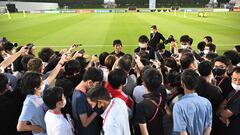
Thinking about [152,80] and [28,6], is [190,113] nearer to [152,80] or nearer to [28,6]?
[152,80]

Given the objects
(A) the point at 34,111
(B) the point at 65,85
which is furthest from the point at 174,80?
(A) the point at 34,111

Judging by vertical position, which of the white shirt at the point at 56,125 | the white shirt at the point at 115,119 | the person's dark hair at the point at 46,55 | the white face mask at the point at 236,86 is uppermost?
the person's dark hair at the point at 46,55

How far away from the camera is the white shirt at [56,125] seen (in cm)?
321

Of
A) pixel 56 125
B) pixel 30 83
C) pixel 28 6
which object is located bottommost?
pixel 56 125

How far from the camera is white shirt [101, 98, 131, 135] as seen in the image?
9.53 ft

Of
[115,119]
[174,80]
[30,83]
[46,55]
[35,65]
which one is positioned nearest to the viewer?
[115,119]

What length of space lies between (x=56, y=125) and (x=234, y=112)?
2.35 meters

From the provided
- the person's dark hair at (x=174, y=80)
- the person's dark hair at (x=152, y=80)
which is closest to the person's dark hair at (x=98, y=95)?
the person's dark hair at (x=152, y=80)

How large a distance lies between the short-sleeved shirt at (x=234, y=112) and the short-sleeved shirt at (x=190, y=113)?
33 centimetres

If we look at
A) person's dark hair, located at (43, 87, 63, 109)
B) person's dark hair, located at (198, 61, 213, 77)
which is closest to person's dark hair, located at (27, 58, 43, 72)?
person's dark hair, located at (43, 87, 63, 109)

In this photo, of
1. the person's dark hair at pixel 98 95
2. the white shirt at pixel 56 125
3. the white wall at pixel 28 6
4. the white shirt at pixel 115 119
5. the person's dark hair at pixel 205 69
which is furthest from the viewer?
the white wall at pixel 28 6

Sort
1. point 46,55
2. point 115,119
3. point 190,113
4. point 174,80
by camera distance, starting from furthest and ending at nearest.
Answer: point 46,55, point 174,80, point 190,113, point 115,119

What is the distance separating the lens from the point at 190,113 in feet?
10.9

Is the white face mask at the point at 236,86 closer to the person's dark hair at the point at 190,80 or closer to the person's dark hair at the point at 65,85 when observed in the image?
the person's dark hair at the point at 190,80
